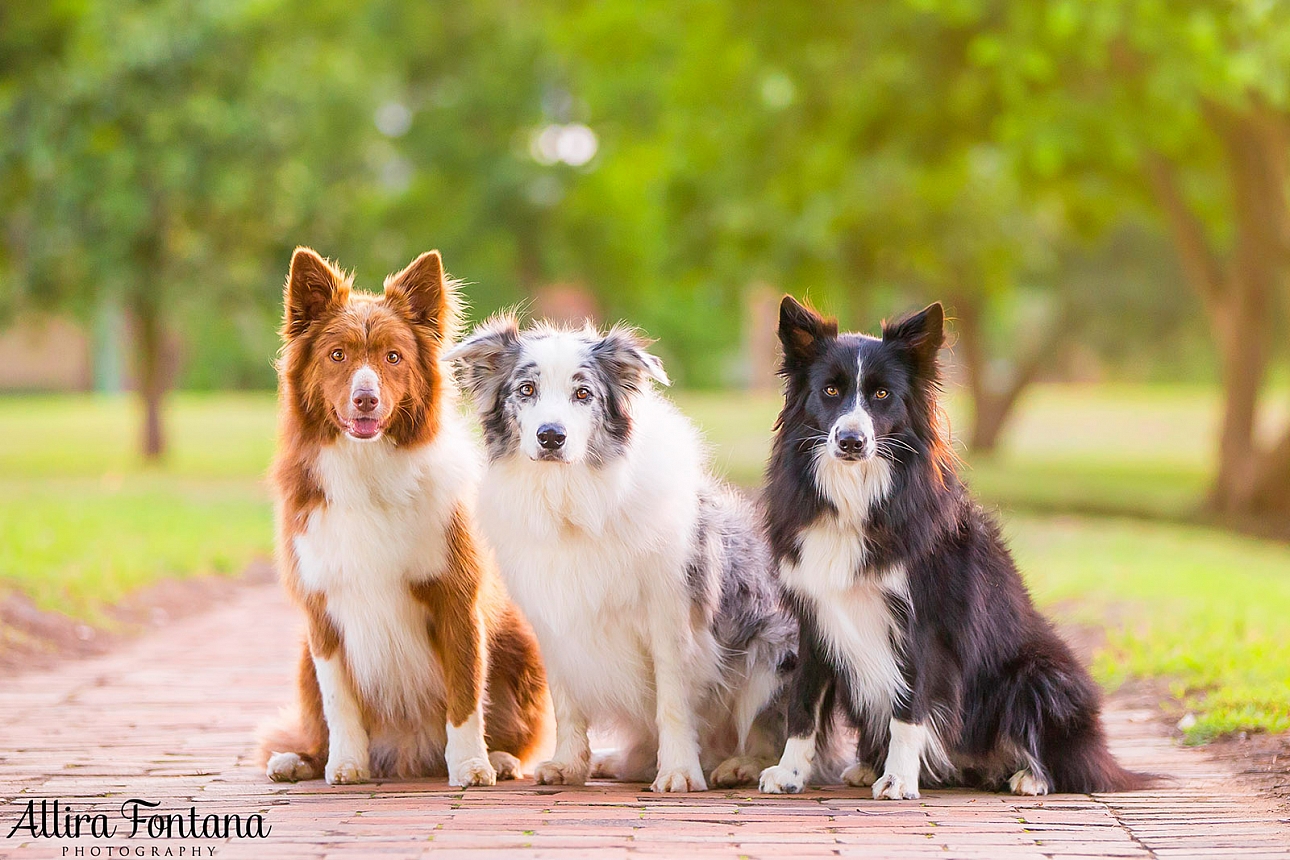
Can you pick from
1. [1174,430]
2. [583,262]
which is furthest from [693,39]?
[1174,430]

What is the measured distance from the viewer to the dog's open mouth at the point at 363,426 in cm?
475

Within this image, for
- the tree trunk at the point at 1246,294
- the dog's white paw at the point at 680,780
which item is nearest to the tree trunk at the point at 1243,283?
the tree trunk at the point at 1246,294

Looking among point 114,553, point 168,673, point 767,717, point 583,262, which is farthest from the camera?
point 583,262

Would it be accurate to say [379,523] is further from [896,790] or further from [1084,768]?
[1084,768]

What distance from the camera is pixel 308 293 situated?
16.3ft

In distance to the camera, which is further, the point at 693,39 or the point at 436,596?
the point at 693,39

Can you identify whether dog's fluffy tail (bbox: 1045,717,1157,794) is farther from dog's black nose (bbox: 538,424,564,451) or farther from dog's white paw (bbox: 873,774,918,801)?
dog's black nose (bbox: 538,424,564,451)

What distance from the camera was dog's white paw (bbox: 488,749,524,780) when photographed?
17.1ft

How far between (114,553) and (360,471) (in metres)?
6.36

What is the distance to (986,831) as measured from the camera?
4305 mm

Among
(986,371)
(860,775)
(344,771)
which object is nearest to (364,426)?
(344,771)

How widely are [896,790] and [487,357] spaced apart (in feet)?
7.18

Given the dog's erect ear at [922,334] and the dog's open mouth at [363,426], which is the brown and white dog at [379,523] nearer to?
the dog's open mouth at [363,426]

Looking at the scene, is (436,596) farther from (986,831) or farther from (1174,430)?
(1174,430)
